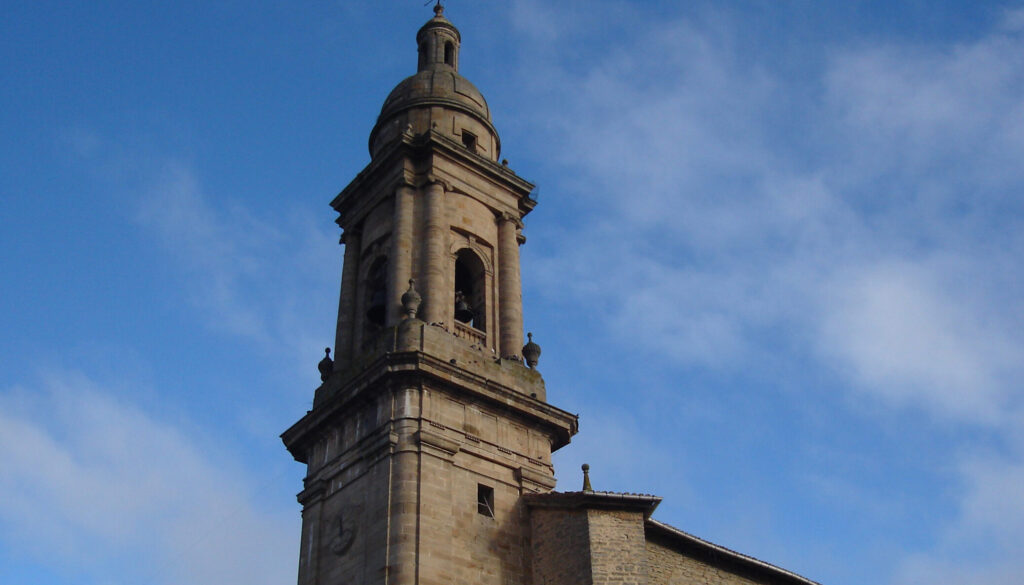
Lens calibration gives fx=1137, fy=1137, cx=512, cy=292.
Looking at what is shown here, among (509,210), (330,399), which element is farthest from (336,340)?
(509,210)

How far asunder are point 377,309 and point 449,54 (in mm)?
10013

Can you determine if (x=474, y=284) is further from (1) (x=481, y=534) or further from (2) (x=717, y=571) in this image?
(2) (x=717, y=571)

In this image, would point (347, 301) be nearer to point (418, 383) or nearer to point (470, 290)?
point (470, 290)

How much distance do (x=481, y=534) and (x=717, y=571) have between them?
5516mm

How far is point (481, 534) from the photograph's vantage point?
78.4ft

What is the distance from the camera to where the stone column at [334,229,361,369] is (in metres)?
28.4

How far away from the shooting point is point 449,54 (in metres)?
34.4

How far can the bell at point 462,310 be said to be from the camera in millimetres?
28142

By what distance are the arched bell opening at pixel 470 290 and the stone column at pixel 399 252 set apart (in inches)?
61.7

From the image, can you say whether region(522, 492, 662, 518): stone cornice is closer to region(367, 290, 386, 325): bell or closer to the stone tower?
the stone tower

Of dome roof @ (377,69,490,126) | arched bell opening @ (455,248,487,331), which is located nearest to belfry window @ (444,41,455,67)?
dome roof @ (377,69,490,126)

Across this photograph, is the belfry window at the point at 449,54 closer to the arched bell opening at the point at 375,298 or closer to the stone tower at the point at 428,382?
the stone tower at the point at 428,382

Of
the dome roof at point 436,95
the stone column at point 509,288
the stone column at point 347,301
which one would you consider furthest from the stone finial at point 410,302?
the dome roof at point 436,95

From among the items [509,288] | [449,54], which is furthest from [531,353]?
[449,54]
